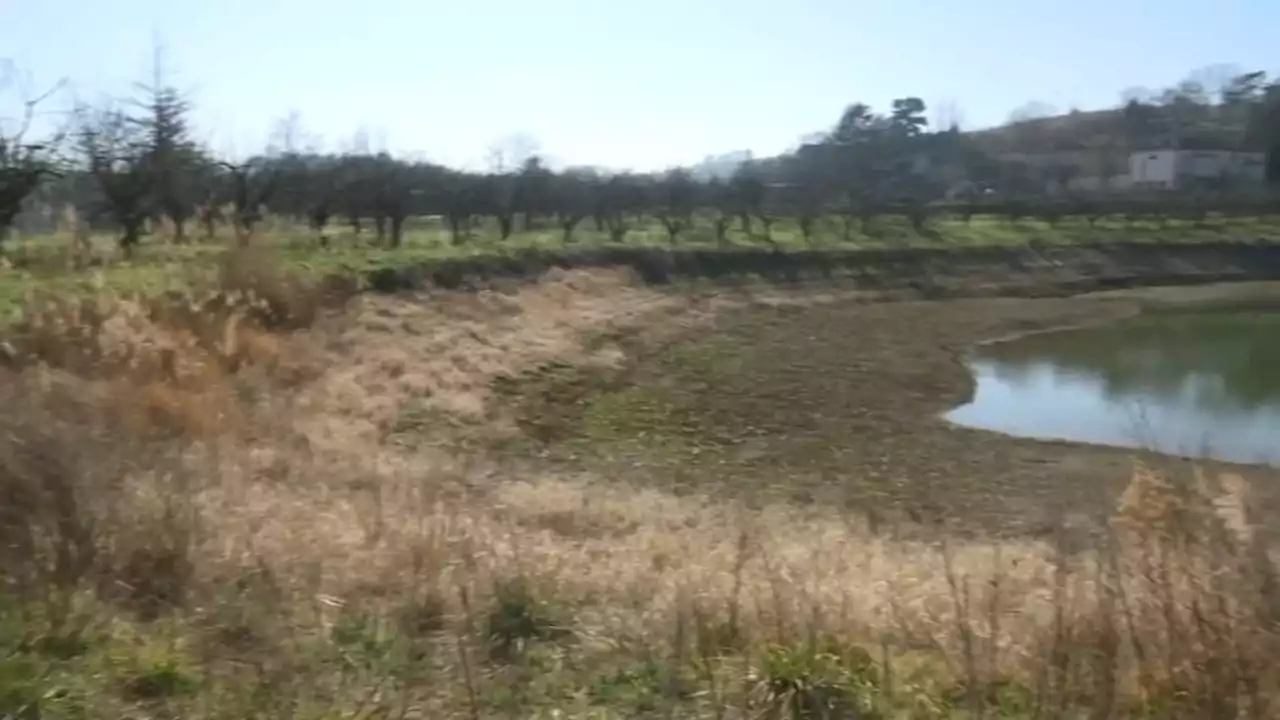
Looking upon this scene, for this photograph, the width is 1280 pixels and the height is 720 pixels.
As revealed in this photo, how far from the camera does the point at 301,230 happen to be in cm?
3125

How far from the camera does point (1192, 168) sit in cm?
7194

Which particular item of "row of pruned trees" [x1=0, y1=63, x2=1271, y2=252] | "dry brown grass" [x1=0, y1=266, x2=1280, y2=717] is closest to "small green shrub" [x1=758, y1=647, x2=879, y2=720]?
"dry brown grass" [x1=0, y1=266, x2=1280, y2=717]

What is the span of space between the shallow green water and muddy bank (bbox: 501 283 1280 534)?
750mm

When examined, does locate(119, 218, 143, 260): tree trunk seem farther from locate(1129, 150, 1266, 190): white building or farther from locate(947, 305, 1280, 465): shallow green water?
locate(1129, 150, 1266, 190): white building

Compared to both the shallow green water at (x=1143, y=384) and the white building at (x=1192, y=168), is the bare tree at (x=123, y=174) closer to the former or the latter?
the shallow green water at (x=1143, y=384)

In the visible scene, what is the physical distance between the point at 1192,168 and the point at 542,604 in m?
75.8

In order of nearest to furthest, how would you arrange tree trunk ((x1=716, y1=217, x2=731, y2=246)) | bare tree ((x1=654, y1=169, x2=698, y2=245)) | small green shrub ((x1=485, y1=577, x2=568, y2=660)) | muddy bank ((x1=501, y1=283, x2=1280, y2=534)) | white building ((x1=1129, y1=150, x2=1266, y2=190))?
small green shrub ((x1=485, y1=577, x2=568, y2=660)) → muddy bank ((x1=501, y1=283, x2=1280, y2=534)) → tree trunk ((x1=716, y1=217, x2=731, y2=246)) → bare tree ((x1=654, y1=169, x2=698, y2=245)) → white building ((x1=1129, y1=150, x2=1266, y2=190))

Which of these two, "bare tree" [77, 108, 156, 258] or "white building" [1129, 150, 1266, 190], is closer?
"bare tree" [77, 108, 156, 258]

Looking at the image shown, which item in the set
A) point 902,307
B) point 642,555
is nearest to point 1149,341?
point 902,307

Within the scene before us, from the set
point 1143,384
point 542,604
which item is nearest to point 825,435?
point 1143,384

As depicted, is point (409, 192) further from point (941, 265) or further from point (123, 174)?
point (941, 265)

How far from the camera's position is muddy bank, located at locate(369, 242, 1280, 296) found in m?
29.6

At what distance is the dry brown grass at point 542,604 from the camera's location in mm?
4336

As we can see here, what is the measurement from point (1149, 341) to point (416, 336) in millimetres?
17204
